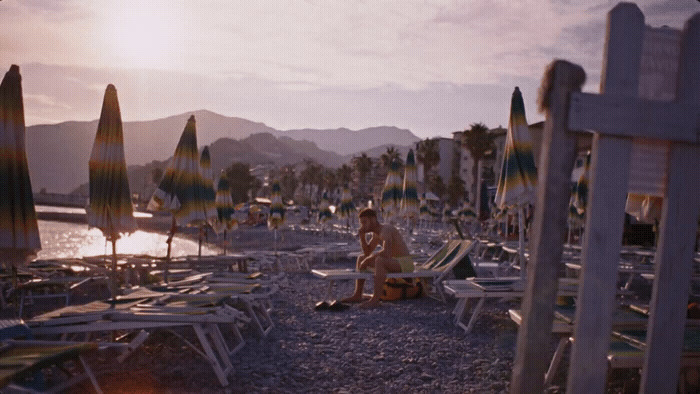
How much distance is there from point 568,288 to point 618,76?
463cm

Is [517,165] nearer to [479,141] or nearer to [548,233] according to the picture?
[548,233]

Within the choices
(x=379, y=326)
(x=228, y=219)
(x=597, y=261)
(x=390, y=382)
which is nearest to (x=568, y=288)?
(x=379, y=326)

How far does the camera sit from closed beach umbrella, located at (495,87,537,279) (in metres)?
6.65

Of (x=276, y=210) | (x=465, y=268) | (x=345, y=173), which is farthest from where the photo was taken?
(x=345, y=173)

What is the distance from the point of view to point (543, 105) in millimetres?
2129

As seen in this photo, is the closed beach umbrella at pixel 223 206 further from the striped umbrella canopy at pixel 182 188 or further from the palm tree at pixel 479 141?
the palm tree at pixel 479 141

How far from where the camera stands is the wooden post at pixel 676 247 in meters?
2.20

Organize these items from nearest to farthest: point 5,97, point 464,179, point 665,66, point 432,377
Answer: point 665,66 → point 5,97 → point 432,377 → point 464,179

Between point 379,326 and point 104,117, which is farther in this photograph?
point 379,326

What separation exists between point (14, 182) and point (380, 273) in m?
5.11

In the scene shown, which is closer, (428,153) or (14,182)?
(14,182)

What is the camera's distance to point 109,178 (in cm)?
551

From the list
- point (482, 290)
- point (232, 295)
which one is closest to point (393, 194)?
point (482, 290)

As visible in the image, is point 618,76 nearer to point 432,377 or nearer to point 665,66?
point 665,66
